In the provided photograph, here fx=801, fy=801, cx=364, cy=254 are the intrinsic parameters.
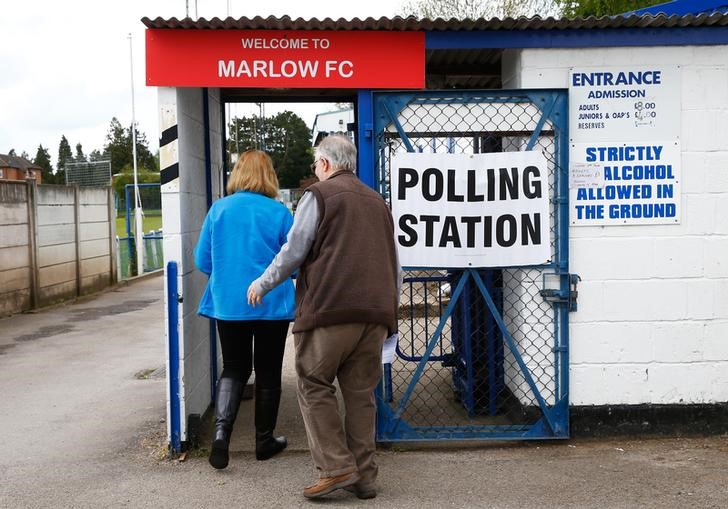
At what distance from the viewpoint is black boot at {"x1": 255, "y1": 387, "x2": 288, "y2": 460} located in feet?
17.1

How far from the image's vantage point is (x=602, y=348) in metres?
5.44

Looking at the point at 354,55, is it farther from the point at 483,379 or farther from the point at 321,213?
the point at 483,379

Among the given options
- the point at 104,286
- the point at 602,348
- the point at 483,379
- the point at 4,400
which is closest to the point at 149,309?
the point at 104,286

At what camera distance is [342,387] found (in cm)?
450

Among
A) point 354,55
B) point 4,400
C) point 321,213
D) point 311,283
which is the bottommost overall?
point 4,400

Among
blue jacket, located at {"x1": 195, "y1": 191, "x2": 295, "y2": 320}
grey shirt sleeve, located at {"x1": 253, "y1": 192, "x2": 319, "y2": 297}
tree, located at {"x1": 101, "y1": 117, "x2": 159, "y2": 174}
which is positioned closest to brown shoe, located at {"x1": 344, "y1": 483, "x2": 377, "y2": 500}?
blue jacket, located at {"x1": 195, "y1": 191, "x2": 295, "y2": 320}

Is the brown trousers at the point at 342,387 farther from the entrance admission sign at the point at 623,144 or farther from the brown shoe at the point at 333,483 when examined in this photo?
the entrance admission sign at the point at 623,144

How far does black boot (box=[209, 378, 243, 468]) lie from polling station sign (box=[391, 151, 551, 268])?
139cm

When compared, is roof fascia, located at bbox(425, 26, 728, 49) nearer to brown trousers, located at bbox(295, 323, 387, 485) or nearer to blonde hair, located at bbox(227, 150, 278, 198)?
blonde hair, located at bbox(227, 150, 278, 198)

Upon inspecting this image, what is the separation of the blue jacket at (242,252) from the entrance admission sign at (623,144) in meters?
1.98

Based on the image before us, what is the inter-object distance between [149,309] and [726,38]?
10803 mm

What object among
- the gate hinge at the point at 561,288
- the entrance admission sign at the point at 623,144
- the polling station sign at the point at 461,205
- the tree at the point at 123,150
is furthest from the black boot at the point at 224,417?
the tree at the point at 123,150

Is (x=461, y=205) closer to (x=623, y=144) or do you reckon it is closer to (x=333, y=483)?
(x=623, y=144)

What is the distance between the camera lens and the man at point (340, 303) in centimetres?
431
